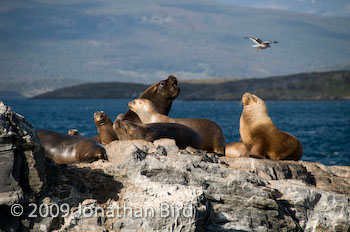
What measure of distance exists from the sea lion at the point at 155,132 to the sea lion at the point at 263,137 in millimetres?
2413

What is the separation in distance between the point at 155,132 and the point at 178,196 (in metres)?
2.15

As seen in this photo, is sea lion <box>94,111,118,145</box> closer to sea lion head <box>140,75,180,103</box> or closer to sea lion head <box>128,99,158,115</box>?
sea lion head <box>128,99,158,115</box>

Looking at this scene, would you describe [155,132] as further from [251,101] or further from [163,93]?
[251,101]

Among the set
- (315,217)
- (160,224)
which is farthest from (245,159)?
(160,224)

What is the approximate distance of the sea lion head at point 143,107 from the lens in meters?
9.76

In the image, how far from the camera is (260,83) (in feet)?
548

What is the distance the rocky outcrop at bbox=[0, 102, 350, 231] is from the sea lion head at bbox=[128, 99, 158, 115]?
7.43 ft

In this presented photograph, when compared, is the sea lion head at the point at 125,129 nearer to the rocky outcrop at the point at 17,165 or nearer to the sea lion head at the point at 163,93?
the rocky outcrop at the point at 17,165

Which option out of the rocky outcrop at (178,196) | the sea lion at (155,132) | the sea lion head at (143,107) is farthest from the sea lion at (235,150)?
the rocky outcrop at (178,196)

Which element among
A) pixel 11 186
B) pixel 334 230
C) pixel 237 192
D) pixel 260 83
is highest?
pixel 11 186

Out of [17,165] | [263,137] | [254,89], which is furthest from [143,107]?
[254,89]

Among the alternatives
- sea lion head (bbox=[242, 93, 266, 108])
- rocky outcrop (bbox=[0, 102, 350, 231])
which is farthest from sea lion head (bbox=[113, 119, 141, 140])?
sea lion head (bbox=[242, 93, 266, 108])

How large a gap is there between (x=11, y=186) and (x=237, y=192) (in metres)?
2.73

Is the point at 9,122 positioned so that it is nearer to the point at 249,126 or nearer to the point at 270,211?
the point at 270,211
